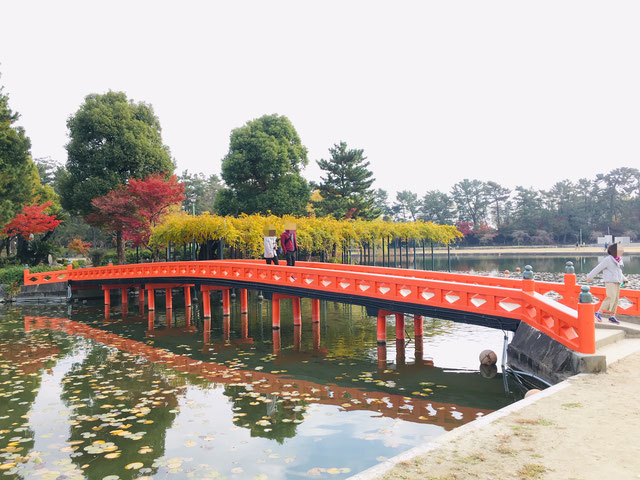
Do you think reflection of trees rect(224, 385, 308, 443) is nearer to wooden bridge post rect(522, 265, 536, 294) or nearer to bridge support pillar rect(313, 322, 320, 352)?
bridge support pillar rect(313, 322, 320, 352)

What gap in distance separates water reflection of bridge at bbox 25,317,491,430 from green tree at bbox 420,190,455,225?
88347mm

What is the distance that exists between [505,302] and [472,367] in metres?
2.25

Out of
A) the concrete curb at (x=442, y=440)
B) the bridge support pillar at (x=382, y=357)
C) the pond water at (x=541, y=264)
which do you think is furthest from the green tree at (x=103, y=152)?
the concrete curb at (x=442, y=440)

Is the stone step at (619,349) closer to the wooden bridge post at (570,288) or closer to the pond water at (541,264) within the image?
the wooden bridge post at (570,288)

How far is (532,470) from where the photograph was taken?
16.6 ft

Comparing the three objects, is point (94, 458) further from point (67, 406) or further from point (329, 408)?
point (329, 408)

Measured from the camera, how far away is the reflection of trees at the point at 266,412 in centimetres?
870

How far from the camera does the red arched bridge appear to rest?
9570mm

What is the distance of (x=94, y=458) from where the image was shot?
7.59 meters

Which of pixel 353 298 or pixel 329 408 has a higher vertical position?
pixel 353 298

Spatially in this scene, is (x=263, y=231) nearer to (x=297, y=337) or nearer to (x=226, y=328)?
(x=226, y=328)

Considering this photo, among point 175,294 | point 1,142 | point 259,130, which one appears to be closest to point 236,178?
point 259,130

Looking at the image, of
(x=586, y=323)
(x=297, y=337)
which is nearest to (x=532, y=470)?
(x=586, y=323)

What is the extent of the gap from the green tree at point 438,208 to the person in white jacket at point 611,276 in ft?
292
